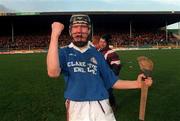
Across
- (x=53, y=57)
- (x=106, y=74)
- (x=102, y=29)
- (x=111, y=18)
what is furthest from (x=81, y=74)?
(x=102, y=29)

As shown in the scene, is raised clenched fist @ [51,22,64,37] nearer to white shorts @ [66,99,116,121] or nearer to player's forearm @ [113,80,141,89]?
white shorts @ [66,99,116,121]

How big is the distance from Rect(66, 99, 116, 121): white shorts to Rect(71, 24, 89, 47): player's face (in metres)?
0.62

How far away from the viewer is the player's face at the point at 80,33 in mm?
4789

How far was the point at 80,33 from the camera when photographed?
15.7 feet

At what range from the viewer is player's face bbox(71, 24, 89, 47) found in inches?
189

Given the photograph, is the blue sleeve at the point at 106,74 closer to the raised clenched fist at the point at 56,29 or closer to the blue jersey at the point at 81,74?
the blue jersey at the point at 81,74

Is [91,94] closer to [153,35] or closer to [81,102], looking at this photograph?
[81,102]

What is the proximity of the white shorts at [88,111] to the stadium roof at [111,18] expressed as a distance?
206ft

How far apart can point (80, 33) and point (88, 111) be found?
30.8 inches

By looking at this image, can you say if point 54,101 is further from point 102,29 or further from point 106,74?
Answer: point 102,29

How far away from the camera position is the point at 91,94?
16.1ft

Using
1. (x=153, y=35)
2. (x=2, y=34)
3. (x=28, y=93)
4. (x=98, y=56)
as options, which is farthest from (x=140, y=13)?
(x=98, y=56)

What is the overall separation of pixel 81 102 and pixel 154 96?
31.1 feet

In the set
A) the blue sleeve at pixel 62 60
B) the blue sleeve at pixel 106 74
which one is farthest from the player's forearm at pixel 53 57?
the blue sleeve at pixel 106 74
